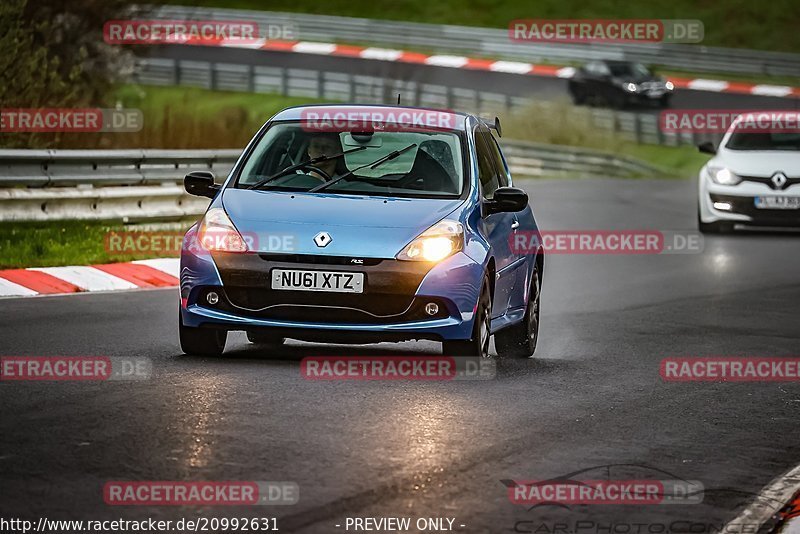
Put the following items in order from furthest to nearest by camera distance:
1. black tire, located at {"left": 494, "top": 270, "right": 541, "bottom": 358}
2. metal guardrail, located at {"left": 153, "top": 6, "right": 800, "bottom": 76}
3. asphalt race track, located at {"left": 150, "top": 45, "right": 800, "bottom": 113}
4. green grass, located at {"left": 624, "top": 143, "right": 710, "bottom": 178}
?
1. metal guardrail, located at {"left": 153, "top": 6, "right": 800, "bottom": 76}
2. asphalt race track, located at {"left": 150, "top": 45, "right": 800, "bottom": 113}
3. green grass, located at {"left": 624, "top": 143, "right": 710, "bottom": 178}
4. black tire, located at {"left": 494, "top": 270, "right": 541, "bottom": 358}

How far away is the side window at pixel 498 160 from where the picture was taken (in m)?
12.0

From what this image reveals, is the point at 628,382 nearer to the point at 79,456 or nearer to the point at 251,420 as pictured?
the point at 251,420

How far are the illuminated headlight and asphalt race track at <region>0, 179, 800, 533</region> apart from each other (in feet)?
2.33

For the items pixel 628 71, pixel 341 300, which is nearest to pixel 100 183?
pixel 341 300

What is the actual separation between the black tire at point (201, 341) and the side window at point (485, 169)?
196 cm

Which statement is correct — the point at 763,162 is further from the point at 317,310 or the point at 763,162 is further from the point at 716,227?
the point at 317,310

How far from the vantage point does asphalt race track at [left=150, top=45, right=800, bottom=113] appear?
47750mm

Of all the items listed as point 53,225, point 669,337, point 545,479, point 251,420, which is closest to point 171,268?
point 53,225

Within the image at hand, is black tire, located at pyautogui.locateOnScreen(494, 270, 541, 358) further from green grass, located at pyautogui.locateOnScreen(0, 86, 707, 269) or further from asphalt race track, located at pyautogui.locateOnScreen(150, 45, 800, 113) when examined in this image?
asphalt race track, located at pyautogui.locateOnScreen(150, 45, 800, 113)

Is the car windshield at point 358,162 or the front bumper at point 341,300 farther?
the car windshield at point 358,162

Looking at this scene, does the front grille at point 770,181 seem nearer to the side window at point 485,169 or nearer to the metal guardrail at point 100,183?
the metal guardrail at point 100,183

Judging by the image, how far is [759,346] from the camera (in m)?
12.7

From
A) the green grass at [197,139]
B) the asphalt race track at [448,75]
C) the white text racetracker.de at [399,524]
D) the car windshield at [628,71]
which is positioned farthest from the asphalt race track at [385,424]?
the asphalt race track at [448,75]

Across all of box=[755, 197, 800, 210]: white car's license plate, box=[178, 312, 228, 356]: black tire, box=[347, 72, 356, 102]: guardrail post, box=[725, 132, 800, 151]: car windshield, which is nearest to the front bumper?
box=[178, 312, 228, 356]: black tire
